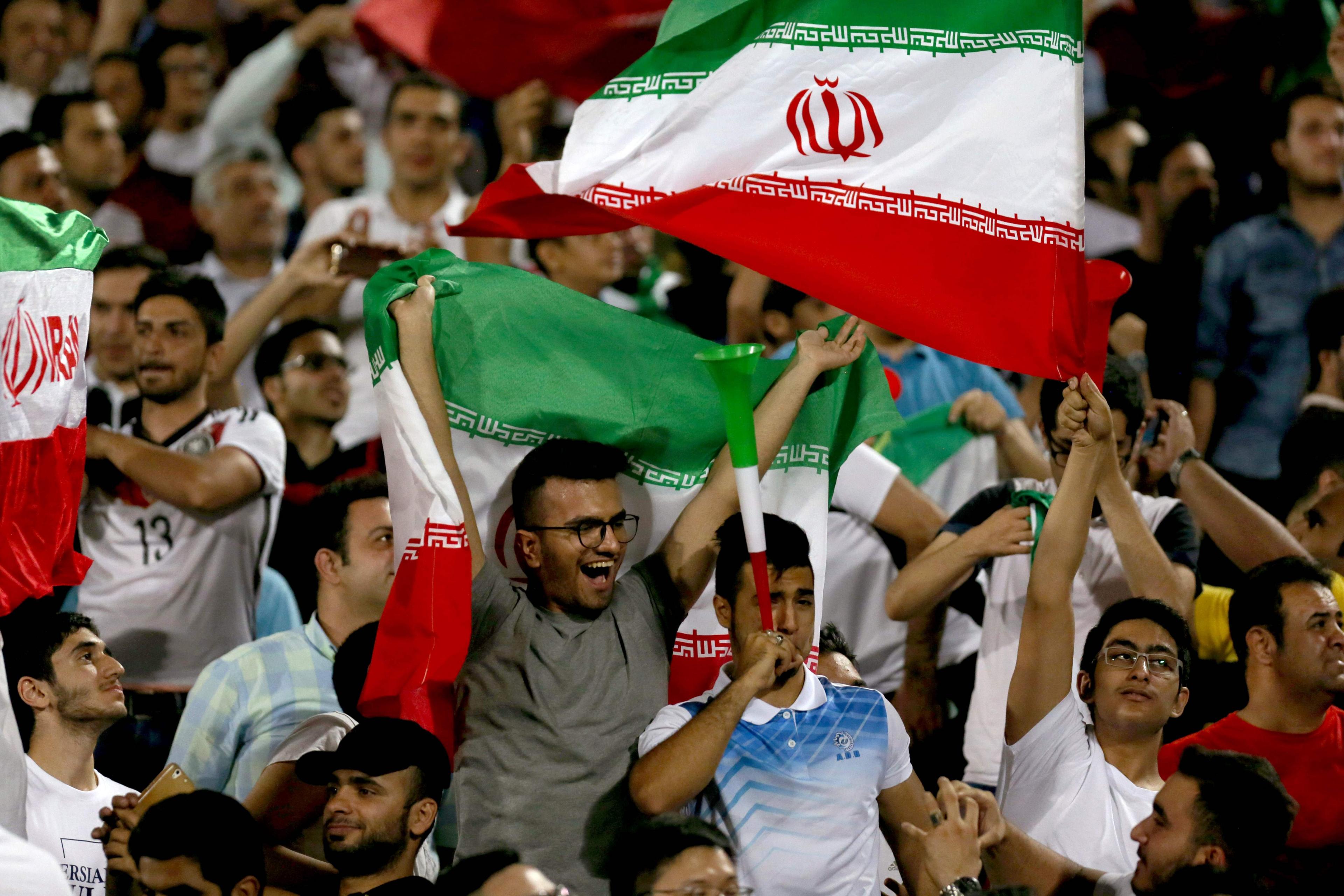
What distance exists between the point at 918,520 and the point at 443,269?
6.72 ft

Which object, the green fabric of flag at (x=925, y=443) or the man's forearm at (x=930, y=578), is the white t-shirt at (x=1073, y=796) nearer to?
the man's forearm at (x=930, y=578)

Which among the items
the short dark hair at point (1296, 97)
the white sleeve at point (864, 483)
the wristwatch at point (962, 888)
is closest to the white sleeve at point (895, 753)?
the wristwatch at point (962, 888)

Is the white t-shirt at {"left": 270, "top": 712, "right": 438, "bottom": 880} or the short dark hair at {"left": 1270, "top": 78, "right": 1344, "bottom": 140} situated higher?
the short dark hair at {"left": 1270, "top": 78, "right": 1344, "bottom": 140}

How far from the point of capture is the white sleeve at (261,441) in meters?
6.03

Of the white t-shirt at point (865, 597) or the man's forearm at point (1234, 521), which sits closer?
the man's forearm at point (1234, 521)

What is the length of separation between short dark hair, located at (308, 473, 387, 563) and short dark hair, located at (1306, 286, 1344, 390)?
384 centimetres

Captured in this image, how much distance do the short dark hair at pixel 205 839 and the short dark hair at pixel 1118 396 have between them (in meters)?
2.77

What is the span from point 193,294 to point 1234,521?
3.83m

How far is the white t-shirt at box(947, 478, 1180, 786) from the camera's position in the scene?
5418mm

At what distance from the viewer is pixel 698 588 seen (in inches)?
186

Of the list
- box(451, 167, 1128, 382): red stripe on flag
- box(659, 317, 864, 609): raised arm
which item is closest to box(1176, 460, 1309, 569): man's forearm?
box(451, 167, 1128, 382): red stripe on flag

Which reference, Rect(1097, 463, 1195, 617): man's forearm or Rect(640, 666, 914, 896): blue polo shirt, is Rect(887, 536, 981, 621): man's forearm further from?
Rect(640, 666, 914, 896): blue polo shirt

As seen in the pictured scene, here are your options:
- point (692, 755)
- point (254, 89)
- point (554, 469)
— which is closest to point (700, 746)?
point (692, 755)

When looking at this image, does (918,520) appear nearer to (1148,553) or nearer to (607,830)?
(1148,553)
